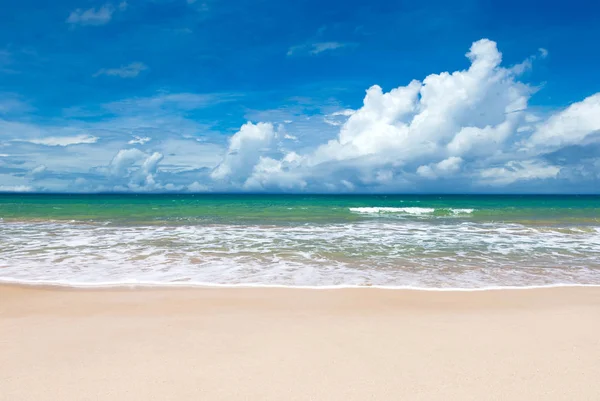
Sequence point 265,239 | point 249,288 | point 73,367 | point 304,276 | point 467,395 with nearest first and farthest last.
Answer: point 467,395 < point 73,367 < point 249,288 < point 304,276 < point 265,239

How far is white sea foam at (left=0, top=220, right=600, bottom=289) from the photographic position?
26.1ft

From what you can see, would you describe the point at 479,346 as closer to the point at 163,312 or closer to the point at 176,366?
the point at 176,366

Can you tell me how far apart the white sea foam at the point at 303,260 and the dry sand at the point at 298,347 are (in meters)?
1.36

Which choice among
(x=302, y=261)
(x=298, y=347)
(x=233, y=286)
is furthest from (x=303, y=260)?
(x=298, y=347)

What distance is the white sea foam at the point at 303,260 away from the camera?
26.1 feet

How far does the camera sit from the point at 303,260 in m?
10.3

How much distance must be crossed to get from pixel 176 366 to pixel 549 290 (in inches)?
260

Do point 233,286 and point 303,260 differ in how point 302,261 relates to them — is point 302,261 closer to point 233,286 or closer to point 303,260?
point 303,260

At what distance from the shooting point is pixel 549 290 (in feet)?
23.3

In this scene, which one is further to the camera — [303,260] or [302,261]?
[303,260]

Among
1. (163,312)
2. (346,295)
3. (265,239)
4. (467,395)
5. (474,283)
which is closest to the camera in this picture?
(467,395)

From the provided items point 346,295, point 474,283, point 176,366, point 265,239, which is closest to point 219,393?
point 176,366

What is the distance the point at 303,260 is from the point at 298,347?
237 inches

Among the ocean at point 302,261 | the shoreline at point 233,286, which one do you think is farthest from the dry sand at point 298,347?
the ocean at point 302,261
